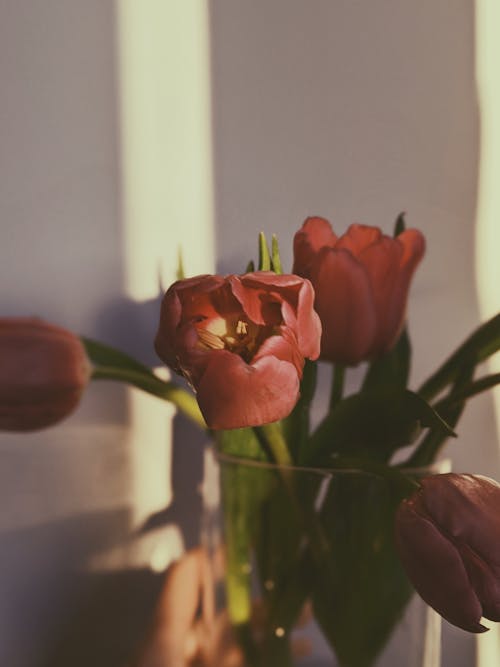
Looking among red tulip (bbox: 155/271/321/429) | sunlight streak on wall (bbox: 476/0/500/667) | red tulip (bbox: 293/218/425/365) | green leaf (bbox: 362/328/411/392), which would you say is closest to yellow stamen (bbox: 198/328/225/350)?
red tulip (bbox: 155/271/321/429)

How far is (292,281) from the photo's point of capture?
0.44 meters

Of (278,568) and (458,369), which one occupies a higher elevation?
(458,369)

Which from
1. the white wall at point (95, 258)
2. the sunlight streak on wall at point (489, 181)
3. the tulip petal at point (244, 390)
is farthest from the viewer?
the sunlight streak on wall at point (489, 181)

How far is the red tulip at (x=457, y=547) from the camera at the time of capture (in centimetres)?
43

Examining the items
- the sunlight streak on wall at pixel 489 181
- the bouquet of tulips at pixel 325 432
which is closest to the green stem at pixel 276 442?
the bouquet of tulips at pixel 325 432

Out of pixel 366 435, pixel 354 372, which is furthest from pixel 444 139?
pixel 366 435

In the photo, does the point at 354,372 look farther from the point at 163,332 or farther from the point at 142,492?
the point at 163,332

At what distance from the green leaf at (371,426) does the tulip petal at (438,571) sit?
7 centimetres

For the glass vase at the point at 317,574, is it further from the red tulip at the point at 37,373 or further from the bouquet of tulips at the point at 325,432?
the red tulip at the point at 37,373

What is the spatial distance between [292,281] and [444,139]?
16.4 inches

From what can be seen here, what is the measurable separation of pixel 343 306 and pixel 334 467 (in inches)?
4.1

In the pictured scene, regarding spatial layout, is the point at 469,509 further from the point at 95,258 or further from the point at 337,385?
the point at 95,258

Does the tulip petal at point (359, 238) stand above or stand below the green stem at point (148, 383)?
above

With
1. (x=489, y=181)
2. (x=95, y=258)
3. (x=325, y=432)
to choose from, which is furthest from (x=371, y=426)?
(x=489, y=181)
